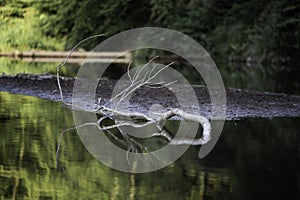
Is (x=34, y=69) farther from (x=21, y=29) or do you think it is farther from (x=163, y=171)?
(x=163, y=171)

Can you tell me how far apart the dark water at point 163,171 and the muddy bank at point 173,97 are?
1363 mm

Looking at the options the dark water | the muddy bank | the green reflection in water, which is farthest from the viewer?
the green reflection in water

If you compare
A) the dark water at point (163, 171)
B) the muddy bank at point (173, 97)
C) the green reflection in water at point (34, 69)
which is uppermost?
the green reflection in water at point (34, 69)

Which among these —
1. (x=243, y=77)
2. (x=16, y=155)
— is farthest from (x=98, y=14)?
(x=16, y=155)

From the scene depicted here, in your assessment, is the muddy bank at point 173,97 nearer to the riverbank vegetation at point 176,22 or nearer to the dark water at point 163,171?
the dark water at point 163,171

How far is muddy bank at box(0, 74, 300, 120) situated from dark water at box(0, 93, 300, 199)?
1.36m

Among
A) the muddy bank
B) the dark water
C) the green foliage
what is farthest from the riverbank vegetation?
the dark water

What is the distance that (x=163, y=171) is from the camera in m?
5.62

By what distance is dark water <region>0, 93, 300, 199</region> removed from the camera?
4.90 meters

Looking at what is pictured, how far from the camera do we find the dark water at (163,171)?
193 inches

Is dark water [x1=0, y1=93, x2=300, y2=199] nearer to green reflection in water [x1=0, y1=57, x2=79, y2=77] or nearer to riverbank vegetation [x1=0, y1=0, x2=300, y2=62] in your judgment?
green reflection in water [x1=0, y1=57, x2=79, y2=77]

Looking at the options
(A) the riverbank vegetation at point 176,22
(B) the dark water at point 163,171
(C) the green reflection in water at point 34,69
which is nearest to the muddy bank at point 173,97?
(B) the dark water at point 163,171

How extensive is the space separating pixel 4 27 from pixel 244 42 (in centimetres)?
988

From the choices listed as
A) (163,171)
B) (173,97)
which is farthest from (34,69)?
(163,171)
